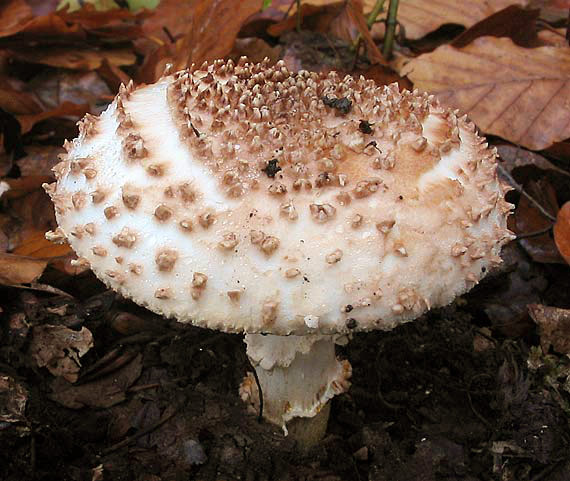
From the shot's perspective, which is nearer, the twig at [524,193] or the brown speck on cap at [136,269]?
the brown speck on cap at [136,269]

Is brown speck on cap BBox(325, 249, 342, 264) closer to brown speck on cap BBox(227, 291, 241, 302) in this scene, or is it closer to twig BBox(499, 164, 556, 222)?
brown speck on cap BBox(227, 291, 241, 302)

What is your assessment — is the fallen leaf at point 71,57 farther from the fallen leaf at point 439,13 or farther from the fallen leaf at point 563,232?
the fallen leaf at point 563,232

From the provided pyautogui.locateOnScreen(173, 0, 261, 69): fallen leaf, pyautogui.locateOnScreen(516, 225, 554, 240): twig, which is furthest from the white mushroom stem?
pyautogui.locateOnScreen(173, 0, 261, 69): fallen leaf

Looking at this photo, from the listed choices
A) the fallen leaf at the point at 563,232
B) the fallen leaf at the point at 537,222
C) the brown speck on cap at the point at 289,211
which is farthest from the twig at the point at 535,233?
the brown speck on cap at the point at 289,211

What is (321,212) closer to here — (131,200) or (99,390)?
(131,200)

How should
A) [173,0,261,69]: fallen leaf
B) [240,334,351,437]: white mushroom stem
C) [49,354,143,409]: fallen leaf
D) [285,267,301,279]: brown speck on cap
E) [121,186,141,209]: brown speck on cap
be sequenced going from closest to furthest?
[285,267,301,279]: brown speck on cap
[121,186,141,209]: brown speck on cap
[240,334,351,437]: white mushroom stem
[49,354,143,409]: fallen leaf
[173,0,261,69]: fallen leaf

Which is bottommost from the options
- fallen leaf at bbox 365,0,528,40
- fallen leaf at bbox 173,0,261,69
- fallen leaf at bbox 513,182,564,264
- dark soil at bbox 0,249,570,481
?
dark soil at bbox 0,249,570,481
